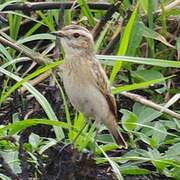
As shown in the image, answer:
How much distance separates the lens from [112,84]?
6.40 meters

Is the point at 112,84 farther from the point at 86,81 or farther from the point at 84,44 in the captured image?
the point at 86,81

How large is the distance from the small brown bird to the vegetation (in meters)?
0.08

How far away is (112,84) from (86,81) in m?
0.98

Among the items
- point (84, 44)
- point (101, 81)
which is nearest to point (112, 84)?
point (84, 44)

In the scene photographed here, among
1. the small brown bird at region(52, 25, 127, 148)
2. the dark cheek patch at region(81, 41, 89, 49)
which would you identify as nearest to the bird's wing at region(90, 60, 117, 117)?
the small brown bird at region(52, 25, 127, 148)

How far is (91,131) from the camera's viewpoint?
17.9 ft

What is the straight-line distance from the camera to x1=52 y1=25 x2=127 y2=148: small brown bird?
5379 mm

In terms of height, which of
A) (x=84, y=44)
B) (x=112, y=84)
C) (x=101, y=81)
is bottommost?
(x=112, y=84)

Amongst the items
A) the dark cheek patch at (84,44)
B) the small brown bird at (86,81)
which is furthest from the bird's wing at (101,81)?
the dark cheek patch at (84,44)

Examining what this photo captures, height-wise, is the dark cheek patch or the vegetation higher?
the dark cheek patch

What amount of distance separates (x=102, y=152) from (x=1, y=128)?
0.68 meters

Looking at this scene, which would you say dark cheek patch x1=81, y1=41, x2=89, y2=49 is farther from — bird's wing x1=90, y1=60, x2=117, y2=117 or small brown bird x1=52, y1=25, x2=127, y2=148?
bird's wing x1=90, y1=60, x2=117, y2=117

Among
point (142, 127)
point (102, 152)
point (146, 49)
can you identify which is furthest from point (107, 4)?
point (102, 152)

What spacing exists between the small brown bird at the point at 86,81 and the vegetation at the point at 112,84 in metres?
0.08
